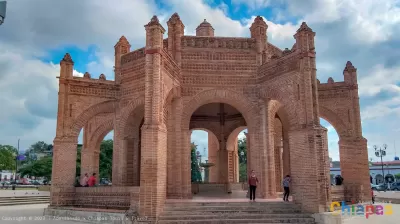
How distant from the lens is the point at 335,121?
598 inches

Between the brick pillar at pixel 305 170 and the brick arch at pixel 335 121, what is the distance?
4.98 metres

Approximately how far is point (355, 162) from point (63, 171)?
38.5ft

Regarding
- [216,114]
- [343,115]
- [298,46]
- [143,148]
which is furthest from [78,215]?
[343,115]

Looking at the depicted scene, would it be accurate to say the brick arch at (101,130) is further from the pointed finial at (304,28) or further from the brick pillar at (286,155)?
the pointed finial at (304,28)

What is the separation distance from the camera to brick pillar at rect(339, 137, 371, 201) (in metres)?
14.6

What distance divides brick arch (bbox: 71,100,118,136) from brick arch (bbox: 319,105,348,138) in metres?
8.91

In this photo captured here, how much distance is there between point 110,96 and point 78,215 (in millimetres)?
5011

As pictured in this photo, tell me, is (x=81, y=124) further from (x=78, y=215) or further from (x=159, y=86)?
(x=159, y=86)

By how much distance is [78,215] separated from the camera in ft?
34.9

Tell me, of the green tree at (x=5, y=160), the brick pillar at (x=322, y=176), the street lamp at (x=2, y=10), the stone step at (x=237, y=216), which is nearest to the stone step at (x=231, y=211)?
the stone step at (x=237, y=216)

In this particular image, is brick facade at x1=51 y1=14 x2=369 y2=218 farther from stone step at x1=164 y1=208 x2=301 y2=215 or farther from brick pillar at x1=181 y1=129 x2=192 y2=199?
stone step at x1=164 y1=208 x2=301 y2=215

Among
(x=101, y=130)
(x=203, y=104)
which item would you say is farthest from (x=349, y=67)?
(x=101, y=130)

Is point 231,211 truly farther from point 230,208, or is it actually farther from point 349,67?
point 349,67

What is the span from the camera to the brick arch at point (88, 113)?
43.9ft
